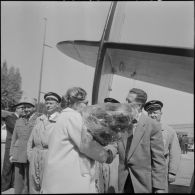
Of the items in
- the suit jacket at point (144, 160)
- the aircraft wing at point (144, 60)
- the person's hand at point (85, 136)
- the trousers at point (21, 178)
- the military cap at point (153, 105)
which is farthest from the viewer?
the trousers at point (21, 178)

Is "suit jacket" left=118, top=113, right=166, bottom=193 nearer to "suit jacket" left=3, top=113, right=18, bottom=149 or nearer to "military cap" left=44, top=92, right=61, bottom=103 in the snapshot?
"military cap" left=44, top=92, right=61, bottom=103

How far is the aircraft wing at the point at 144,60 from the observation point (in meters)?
2.92

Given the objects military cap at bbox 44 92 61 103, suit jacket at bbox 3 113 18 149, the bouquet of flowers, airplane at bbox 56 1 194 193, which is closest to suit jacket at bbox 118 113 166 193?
airplane at bbox 56 1 194 193

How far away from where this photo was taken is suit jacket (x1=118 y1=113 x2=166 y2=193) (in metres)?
2.53

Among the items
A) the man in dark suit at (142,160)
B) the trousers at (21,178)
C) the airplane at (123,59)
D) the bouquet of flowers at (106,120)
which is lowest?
the trousers at (21,178)

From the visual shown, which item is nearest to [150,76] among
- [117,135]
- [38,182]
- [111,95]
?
[111,95]

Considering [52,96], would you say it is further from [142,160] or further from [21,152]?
[142,160]

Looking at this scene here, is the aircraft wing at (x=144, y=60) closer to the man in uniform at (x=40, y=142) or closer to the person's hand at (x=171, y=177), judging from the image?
the man in uniform at (x=40, y=142)

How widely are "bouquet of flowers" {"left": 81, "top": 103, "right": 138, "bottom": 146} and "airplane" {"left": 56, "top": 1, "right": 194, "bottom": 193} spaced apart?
19.9 inches

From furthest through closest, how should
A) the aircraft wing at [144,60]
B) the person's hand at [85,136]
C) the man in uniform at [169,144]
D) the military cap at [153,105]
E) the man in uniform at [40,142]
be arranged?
the military cap at [153,105]
the man in uniform at [169,144]
the man in uniform at [40,142]
the aircraft wing at [144,60]
the person's hand at [85,136]

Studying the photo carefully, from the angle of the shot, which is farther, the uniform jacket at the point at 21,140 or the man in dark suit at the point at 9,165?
the man in dark suit at the point at 9,165

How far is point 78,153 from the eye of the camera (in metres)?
1.88

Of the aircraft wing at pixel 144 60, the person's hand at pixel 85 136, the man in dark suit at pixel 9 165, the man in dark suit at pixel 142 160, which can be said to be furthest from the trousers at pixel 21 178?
the person's hand at pixel 85 136

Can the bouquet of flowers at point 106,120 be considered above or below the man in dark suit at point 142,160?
above
